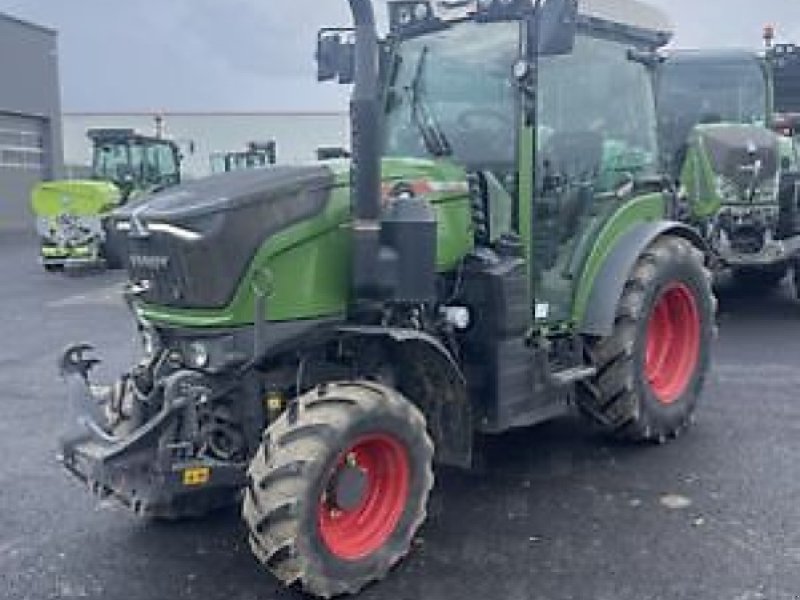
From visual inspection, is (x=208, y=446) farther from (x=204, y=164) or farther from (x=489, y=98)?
(x=204, y=164)

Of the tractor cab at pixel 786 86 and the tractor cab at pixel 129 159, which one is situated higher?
the tractor cab at pixel 786 86

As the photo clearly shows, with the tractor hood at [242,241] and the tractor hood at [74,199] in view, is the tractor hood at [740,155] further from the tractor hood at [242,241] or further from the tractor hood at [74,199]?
the tractor hood at [74,199]

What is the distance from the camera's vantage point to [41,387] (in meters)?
7.47

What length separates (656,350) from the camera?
5.84 metres

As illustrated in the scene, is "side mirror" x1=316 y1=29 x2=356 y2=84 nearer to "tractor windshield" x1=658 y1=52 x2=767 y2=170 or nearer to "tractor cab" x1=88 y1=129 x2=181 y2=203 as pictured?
"tractor windshield" x1=658 y1=52 x2=767 y2=170

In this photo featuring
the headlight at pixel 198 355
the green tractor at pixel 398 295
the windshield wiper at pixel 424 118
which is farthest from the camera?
the windshield wiper at pixel 424 118

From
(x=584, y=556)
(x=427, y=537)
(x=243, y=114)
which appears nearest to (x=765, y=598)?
(x=584, y=556)

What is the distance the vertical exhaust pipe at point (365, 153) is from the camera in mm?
3791

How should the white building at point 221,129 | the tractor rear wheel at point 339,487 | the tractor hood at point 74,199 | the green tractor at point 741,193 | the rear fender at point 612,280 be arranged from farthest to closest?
the white building at point 221,129
the tractor hood at point 74,199
the green tractor at point 741,193
the rear fender at point 612,280
the tractor rear wheel at point 339,487

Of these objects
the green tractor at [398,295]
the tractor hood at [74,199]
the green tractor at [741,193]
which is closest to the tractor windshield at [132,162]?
the tractor hood at [74,199]

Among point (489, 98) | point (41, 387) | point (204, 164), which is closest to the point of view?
point (489, 98)

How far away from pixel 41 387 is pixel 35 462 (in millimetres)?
2034

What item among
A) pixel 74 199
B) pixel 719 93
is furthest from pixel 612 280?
pixel 74 199

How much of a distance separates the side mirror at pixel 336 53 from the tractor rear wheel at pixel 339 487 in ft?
6.70
